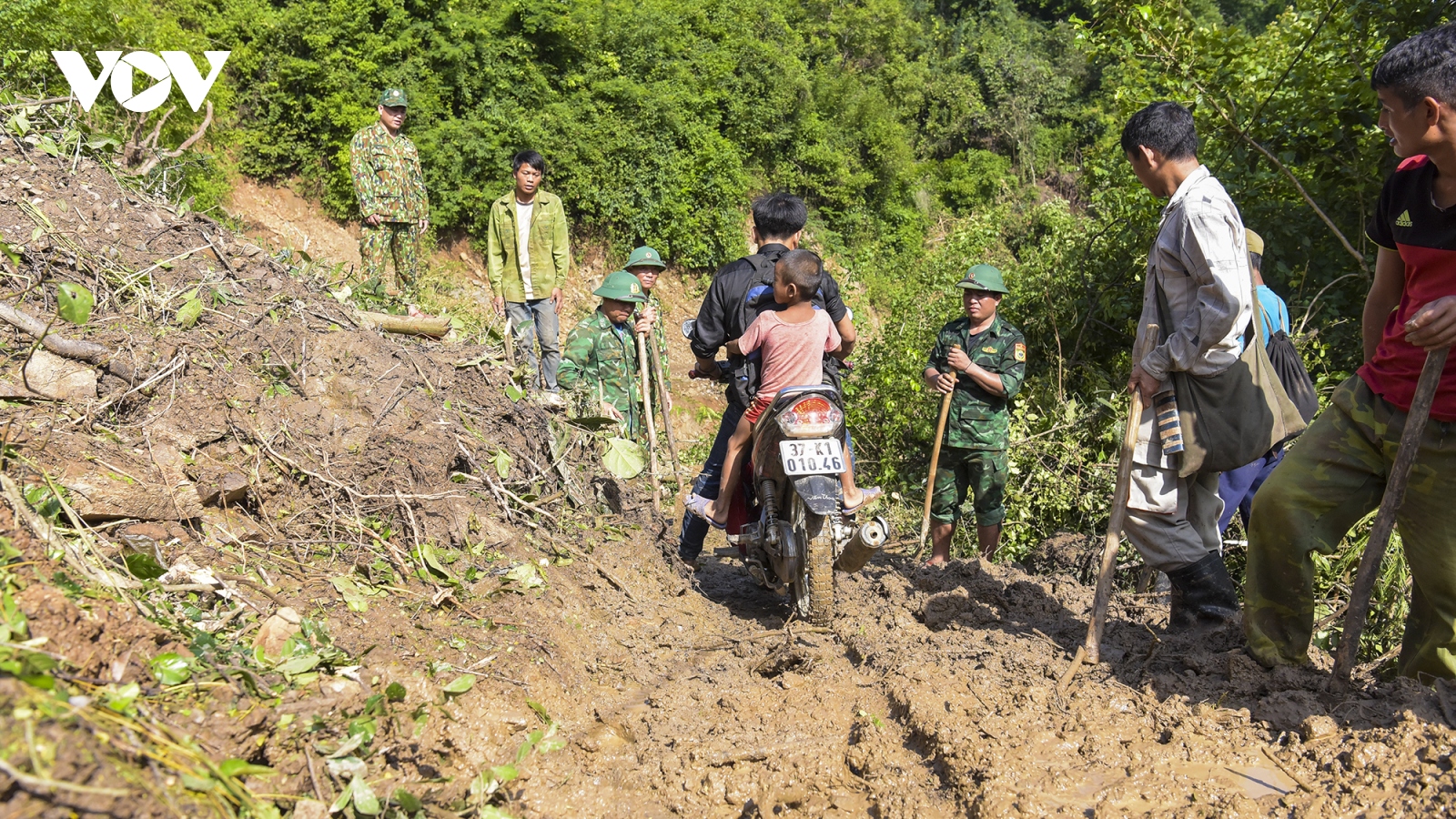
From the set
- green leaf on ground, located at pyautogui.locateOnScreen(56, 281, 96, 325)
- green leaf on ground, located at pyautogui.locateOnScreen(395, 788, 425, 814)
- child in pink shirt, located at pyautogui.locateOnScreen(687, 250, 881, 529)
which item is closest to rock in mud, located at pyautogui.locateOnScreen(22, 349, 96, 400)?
green leaf on ground, located at pyautogui.locateOnScreen(56, 281, 96, 325)

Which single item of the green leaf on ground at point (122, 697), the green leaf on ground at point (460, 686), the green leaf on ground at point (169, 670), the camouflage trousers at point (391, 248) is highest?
the camouflage trousers at point (391, 248)

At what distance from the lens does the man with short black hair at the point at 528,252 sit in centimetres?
886

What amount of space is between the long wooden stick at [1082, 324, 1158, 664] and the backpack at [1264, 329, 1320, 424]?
1.43 m

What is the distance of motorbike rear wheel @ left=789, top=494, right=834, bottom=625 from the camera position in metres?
4.81

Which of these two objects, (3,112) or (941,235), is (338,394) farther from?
(941,235)

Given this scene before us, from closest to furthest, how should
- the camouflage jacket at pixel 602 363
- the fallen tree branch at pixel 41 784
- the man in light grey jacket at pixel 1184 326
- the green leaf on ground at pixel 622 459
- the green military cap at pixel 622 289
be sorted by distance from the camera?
1. the fallen tree branch at pixel 41 784
2. the man in light grey jacket at pixel 1184 326
3. the green leaf on ground at pixel 622 459
4. the green military cap at pixel 622 289
5. the camouflage jacket at pixel 602 363

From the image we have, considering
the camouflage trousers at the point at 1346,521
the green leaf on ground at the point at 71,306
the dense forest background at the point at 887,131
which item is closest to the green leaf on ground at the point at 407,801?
the green leaf on ground at the point at 71,306

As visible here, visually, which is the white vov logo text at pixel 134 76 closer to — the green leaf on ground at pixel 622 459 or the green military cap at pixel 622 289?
the green military cap at pixel 622 289

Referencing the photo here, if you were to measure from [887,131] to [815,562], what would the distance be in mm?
16048

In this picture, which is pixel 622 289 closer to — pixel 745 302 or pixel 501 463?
pixel 745 302

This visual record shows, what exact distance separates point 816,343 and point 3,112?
17.5 feet

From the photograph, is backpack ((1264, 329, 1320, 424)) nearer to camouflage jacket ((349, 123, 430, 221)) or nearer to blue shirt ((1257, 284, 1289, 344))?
blue shirt ((1257, 284, 1289, 344))

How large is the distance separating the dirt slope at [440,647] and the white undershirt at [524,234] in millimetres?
3121

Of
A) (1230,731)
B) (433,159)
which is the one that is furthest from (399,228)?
(1230,731)
